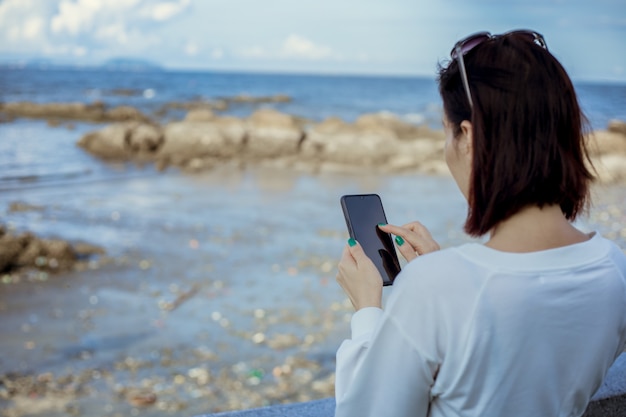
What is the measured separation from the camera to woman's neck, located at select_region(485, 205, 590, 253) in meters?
1.23

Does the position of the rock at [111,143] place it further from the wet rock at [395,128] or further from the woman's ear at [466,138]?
the woman's ear at [466,138]

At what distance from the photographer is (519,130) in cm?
121

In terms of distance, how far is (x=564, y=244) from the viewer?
1252 millimetres

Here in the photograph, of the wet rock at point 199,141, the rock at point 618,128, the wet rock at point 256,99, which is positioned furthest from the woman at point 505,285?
the wet rock at point 256,99


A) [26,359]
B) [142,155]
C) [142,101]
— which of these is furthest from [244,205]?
[142,101]

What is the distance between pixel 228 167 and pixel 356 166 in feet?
10.1

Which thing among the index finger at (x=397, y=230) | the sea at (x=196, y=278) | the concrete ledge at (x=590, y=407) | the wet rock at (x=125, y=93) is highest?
the index finger at (x=397, y=230)

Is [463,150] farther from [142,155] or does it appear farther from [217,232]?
[142,155]

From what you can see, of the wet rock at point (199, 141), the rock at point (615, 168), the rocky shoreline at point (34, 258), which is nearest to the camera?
the rocky shoreline at point (34, 258)

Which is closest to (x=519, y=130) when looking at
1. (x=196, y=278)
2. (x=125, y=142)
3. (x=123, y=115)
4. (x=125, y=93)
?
(x=196, y=278)

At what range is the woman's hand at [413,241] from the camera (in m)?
1.56

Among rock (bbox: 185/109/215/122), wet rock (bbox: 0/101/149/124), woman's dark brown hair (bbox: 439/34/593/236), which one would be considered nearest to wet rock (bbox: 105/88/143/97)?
wet rock (bbox: 0/101/149/124)

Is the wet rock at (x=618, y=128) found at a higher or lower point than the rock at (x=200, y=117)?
higher

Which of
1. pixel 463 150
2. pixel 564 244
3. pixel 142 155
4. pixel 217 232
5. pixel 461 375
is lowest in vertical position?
pixel 142 155
